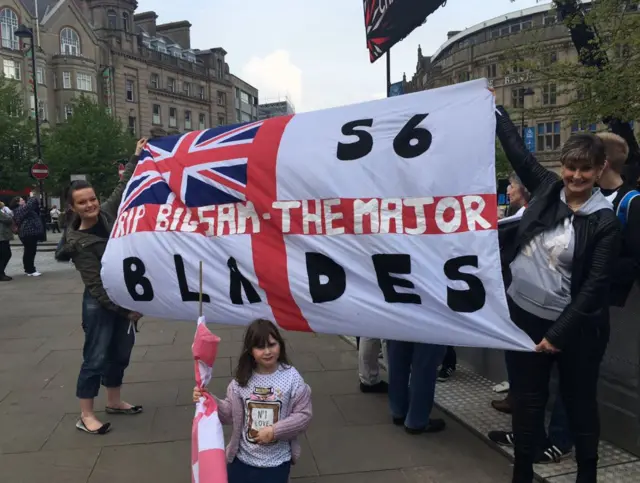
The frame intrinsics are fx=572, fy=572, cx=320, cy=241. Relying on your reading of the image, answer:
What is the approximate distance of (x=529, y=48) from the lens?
25.9 ft

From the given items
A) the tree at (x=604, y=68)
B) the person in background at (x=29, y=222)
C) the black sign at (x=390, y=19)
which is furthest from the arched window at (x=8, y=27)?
the tree at (x=604, y=68)

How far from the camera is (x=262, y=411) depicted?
9.45 feet

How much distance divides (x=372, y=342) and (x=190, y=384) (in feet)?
5.70

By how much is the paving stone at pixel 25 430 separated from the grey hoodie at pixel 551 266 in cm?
326

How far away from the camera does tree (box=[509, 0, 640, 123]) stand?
6.60 m

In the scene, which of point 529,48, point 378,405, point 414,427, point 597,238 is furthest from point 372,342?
point 529,48

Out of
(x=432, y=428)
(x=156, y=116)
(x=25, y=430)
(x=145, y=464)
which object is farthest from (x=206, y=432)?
(x=156, y=116)

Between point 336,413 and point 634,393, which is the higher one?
point 634,393

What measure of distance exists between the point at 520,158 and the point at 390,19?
6216 millimetres

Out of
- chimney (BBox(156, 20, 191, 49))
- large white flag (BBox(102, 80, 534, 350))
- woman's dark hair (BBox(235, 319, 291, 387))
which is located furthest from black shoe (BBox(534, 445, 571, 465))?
chimney (BBox(156, 20, 191, 49))

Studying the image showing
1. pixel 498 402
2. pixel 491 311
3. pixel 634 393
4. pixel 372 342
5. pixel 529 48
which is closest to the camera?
pixel 491 311

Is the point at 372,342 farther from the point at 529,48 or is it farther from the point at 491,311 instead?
the point at 529,48

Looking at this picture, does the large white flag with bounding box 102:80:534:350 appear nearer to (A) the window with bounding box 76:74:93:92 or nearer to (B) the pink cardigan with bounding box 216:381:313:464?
(B) the pink cardigan with bounding box 216:381:313:464

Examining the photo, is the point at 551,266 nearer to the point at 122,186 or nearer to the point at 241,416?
the point at 241,416
